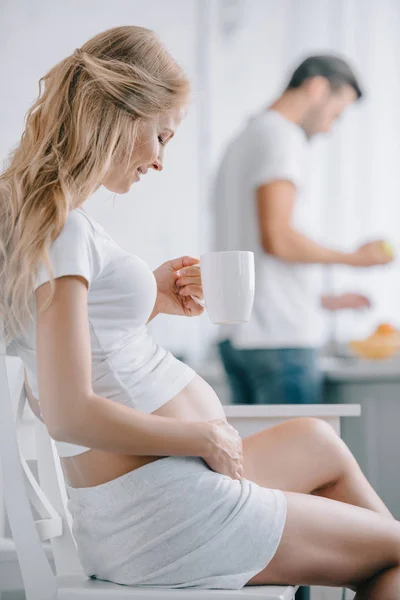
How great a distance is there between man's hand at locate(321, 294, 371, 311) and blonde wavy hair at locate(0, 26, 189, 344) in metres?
1.79

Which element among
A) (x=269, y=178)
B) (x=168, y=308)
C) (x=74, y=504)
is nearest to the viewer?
(x=74, y=504)

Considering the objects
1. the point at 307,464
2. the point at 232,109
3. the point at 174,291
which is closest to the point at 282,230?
the point at 232,109

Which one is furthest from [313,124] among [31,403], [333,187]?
[31,403]

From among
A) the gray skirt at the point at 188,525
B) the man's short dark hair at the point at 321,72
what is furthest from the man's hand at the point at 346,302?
the gray skirt at the point at 188,525

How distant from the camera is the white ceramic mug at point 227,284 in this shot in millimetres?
974

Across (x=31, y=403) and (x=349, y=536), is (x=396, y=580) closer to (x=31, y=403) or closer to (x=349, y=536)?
(x=349, y=536)

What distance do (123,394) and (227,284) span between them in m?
0.18

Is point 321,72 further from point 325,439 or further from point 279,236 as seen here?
point 325,439

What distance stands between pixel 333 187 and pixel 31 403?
2072 millimetres

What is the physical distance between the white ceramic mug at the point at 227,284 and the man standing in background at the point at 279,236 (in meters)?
1.19

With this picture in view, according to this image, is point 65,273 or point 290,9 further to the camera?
point 290,9

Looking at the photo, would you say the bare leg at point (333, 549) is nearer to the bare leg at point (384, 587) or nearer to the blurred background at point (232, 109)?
the bare leg at point (384, 587)

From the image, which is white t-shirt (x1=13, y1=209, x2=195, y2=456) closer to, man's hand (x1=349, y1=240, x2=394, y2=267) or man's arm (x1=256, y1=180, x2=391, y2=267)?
man's arm (x1=256, y1=180, x2=391, y2=267)

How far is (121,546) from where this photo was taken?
2.97ft
